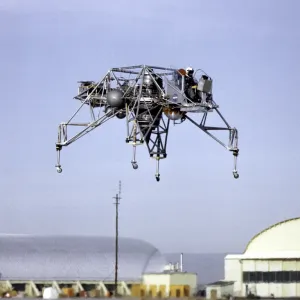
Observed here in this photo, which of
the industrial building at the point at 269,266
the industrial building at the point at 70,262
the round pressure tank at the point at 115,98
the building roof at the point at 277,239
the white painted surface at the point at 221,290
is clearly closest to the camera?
the round pressure tank at the point at 115,98

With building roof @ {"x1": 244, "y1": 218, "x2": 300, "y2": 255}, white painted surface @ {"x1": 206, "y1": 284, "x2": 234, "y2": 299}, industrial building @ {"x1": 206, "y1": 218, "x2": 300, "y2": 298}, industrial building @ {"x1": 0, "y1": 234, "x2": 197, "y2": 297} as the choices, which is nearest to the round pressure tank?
white painted surface @ {"x1": 206, "y1": 284, "x2": 234, "y2": 299}

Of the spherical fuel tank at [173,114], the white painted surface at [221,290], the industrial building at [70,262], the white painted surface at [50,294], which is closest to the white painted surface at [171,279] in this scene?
the white painted surface at [221,290]

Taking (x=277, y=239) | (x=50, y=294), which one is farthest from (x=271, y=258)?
(x=50, y=294)

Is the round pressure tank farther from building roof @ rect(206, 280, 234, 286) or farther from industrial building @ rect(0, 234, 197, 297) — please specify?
industrial building @ rect(0, 234, 197, 297)

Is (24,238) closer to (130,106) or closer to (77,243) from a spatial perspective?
(77,243)

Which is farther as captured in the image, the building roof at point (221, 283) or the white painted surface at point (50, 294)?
the building roof at point (221, 283)

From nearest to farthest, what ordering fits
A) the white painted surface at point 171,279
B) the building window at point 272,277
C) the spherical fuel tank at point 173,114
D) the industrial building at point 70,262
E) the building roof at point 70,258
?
1. the spherical fuel tank at point 173,114
2. the white painted surface at point 171,279
3. the building window at point 272,277
4. the industrial building at point 70,262
5. the building roof at point 70,258

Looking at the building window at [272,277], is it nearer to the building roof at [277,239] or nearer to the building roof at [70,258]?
the building roof at [277,239]
